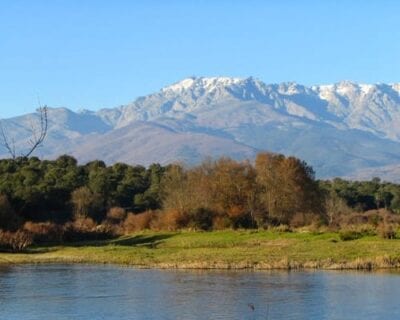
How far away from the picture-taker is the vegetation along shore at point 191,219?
218 feet

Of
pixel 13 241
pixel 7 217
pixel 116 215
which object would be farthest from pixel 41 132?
pixel 116 215

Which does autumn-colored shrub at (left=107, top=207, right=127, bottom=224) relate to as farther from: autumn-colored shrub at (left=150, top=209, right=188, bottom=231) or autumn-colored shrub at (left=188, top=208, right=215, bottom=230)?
autumn-colored shrub at (left=188, top=208, right=215, bottom=230)

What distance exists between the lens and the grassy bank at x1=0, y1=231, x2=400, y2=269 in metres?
60.2

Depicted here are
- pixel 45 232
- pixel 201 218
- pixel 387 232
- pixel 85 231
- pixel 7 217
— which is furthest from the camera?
pixel 85 231

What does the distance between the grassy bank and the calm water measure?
424cm

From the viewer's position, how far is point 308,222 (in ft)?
310

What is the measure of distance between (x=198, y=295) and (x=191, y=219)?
49231 mm

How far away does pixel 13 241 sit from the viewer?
81875mm

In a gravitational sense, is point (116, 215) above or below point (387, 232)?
above

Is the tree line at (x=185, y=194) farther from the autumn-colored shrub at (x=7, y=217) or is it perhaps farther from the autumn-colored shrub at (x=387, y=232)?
the autumn-colored shrub at (x=387, y=232)

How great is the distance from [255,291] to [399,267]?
16.0m

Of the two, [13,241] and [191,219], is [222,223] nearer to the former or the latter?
[191,219]

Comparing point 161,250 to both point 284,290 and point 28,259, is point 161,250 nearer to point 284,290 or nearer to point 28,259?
point 28,259

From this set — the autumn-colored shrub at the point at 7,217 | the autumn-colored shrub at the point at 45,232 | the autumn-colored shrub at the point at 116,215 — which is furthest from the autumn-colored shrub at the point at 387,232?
the autumn-colored shrub at the point at 116,215
